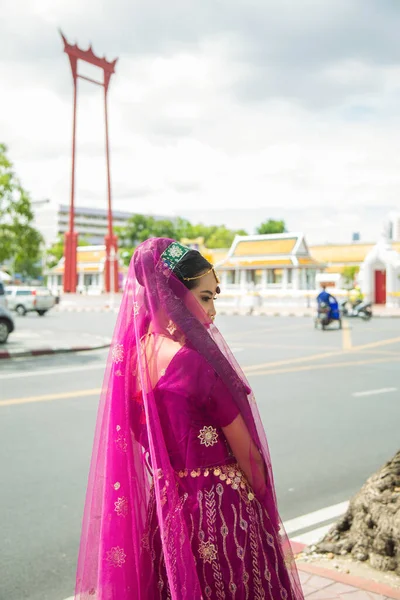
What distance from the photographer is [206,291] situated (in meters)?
2.21

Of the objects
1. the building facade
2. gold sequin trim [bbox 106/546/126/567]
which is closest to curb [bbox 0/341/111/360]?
gold sequin trim [bbox 106/546/126/567]

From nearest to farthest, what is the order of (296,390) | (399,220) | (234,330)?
(296,390)
(234,330)
(399,220)

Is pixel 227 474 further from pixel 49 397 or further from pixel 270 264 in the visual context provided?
pixel 270 264

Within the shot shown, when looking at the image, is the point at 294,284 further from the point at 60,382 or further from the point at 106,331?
the point at 60,382

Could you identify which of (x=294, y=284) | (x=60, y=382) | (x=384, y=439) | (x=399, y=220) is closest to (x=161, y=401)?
(x=384, y=439)

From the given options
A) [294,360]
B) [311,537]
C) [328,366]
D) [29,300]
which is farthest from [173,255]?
[29,300]

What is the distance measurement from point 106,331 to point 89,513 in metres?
20.4

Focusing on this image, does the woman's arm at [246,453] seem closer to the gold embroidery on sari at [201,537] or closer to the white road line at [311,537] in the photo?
the gold embroidery on sari at [201,537]

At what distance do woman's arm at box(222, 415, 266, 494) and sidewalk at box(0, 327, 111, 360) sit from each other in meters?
12.9

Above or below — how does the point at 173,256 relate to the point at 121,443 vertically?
above

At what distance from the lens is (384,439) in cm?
662

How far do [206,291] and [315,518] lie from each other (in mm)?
2755

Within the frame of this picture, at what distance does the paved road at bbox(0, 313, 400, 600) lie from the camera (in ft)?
13.2

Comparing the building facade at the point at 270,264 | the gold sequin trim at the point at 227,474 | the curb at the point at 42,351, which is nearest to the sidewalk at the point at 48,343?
the curb at the point at 42,351
